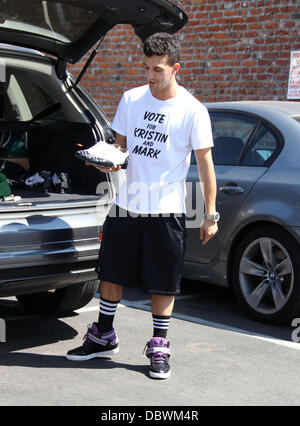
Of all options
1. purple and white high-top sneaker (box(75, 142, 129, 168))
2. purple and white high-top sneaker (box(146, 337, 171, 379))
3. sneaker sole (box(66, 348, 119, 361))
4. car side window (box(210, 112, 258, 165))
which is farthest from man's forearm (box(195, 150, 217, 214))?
car side window (box(210, 112, 258, 165))

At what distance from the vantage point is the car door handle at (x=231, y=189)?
5.46m

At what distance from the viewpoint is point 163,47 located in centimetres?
406

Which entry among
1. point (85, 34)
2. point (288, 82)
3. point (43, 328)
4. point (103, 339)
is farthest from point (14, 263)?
point (288, 82)

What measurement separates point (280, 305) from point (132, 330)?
3.37 feet

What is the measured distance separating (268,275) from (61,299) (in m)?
1.47

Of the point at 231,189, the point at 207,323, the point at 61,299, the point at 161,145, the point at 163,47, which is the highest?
the point at 163,47

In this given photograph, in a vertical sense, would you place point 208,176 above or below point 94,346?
above

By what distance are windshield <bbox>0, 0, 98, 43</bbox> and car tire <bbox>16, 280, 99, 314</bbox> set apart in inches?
66.2

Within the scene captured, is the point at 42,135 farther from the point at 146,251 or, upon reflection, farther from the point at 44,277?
the point at 146,251

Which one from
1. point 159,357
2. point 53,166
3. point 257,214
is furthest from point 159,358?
point 53,166

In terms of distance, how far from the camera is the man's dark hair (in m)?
4.05

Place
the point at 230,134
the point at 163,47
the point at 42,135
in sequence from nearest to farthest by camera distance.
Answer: the point at 163,47
the point at 42,135
the point at 230,134

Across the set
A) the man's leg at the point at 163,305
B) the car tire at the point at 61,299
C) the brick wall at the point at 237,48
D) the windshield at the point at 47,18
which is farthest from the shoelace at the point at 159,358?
the brick wall at the point at 237,48

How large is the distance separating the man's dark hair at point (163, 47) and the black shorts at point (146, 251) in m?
0.88
